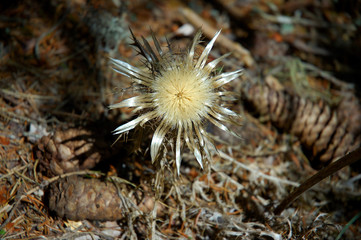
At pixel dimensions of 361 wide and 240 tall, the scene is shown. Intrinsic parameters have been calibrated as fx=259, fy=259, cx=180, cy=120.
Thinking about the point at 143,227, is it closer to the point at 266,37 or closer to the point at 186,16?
the point at 186,16

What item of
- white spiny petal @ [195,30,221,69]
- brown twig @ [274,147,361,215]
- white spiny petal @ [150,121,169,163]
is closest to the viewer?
brown twig @ [274,147,361,215]

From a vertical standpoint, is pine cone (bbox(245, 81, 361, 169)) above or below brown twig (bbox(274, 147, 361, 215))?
above

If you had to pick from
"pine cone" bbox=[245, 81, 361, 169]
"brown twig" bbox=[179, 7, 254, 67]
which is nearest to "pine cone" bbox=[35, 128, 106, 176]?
"pine cone" bbox=[245, 81, 361, 169]

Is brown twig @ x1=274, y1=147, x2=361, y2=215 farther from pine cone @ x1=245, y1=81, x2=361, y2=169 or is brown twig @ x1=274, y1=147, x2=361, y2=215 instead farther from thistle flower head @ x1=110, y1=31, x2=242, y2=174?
pine cone @ x1=245, y1=81, x2=361, y2=169

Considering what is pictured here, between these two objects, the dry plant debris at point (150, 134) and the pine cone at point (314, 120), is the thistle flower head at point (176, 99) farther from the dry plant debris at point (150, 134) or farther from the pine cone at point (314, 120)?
the pine cone at point (314, 120)

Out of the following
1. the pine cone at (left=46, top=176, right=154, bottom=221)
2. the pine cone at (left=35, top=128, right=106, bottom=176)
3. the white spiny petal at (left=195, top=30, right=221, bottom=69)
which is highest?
the white spiny petal at (left=195, top=30, right=221, bottom=69)

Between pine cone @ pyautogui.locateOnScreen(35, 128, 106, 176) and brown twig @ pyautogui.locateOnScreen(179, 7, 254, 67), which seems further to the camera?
brown twig @ pyautogui.locateOnScreen(179, 7, 254, 67)

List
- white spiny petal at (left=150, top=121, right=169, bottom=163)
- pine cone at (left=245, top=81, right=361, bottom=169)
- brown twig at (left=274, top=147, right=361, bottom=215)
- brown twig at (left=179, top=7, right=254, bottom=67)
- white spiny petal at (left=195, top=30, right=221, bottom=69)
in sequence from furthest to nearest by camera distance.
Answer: brown twig at (left=179, top=7, right=254, bottom=67), pine cone at (left=245, top=81, right=361, bottom=169), white spiny petal at (left=195, top=30, right=221, bottom=69), white spiny petal at (left=150, top=121, right=169, bottom=163), brown twig at (left=274, top=147, right=361, bottom=215)

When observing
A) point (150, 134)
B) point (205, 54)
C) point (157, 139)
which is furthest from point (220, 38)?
point (157, 139)

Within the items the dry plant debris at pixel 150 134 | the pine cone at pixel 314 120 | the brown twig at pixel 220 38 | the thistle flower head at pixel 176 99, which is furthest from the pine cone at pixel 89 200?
the brown twig at pixel 220 38
